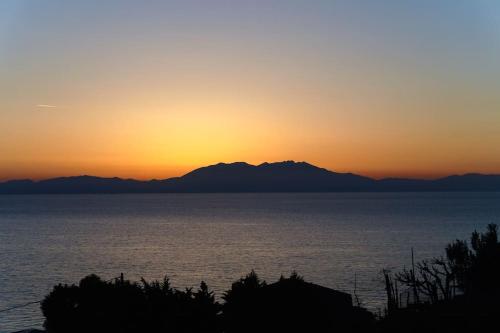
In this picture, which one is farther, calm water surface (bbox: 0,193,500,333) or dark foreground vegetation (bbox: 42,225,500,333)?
calm water surface (bbox: 0,193,500,333)

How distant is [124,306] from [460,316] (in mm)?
12841

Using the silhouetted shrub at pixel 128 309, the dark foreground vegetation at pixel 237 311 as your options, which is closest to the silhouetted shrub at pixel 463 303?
the dark foreground vegetation at pixel 237 311

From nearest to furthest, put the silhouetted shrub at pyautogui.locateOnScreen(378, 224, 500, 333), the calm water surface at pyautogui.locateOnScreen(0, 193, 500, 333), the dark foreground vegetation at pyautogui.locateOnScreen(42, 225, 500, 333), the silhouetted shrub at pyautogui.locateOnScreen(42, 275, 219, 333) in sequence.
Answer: the silhouetted shrub at pyautogui.locateOnScreen(378, 224, 500, 333)
the dark foreground vegetation at pyautogui.locateOnScreen(42, 225, 500, 333)
the silhouetted shrub at pyautogui.locateOnScreen(42, 275, 219, 333)
the calm water surface at pyautogui.locateOnScreen(0, 193, 500, 333)

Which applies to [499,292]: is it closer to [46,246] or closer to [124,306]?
[124,306]

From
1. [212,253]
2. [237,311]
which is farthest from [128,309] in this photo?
[212,253]

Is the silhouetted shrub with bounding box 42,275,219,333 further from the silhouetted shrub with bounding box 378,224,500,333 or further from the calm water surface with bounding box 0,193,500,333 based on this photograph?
the calm water surface with bounding box 0,193,500,333

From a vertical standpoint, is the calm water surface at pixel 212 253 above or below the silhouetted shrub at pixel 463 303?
below

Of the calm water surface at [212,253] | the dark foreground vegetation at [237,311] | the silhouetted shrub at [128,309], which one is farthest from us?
the calm water surface at [212,253]

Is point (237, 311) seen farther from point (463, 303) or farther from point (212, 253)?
point (212, 253)

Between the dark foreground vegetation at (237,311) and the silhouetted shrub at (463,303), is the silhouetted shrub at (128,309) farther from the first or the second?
the silhouetted shrub at (463,303)

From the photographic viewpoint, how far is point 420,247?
338 feet

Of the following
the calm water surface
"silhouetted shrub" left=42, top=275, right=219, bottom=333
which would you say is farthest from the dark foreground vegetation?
the calm water surface

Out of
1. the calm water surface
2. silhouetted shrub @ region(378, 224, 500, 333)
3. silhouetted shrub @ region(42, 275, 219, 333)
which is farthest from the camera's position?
the calm water surface

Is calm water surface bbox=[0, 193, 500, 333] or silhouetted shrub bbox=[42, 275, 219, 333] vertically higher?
silhouetted shrub bbox=[42, 275, 219, 333]
